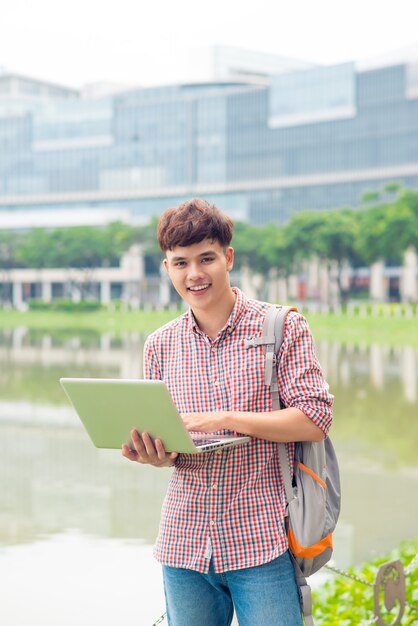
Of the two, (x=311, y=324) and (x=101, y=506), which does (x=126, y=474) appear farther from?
(x=311, y=324)

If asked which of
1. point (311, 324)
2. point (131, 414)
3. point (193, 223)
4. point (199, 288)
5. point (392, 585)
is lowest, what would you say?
point (311, 324)

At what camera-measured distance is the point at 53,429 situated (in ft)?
39.5

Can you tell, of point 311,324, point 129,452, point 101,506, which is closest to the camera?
point 129,452

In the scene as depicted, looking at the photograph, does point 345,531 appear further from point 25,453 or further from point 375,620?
point 25,453

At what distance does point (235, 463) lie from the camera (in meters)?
2.30

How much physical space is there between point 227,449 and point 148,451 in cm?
20

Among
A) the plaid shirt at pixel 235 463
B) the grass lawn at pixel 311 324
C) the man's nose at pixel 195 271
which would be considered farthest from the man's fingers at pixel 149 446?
the grass lawn at pixel 311 324

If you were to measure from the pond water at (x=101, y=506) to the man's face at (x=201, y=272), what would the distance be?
312 centimetres

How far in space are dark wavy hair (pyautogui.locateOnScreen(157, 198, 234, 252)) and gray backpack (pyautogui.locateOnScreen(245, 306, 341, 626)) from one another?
9.7 inches

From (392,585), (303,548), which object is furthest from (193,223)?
(392,585)

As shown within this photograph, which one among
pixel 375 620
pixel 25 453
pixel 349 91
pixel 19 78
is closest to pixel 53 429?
pixel 25 453

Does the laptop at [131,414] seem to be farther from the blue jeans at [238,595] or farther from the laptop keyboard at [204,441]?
the blue jeans at [238,595]

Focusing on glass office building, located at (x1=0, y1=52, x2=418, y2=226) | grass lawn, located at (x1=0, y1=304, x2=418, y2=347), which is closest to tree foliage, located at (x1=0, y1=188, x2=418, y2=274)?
grass lawn, located at (x1=0, y1=304, x2=418, y2=347)

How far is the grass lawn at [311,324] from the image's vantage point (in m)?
33.6
